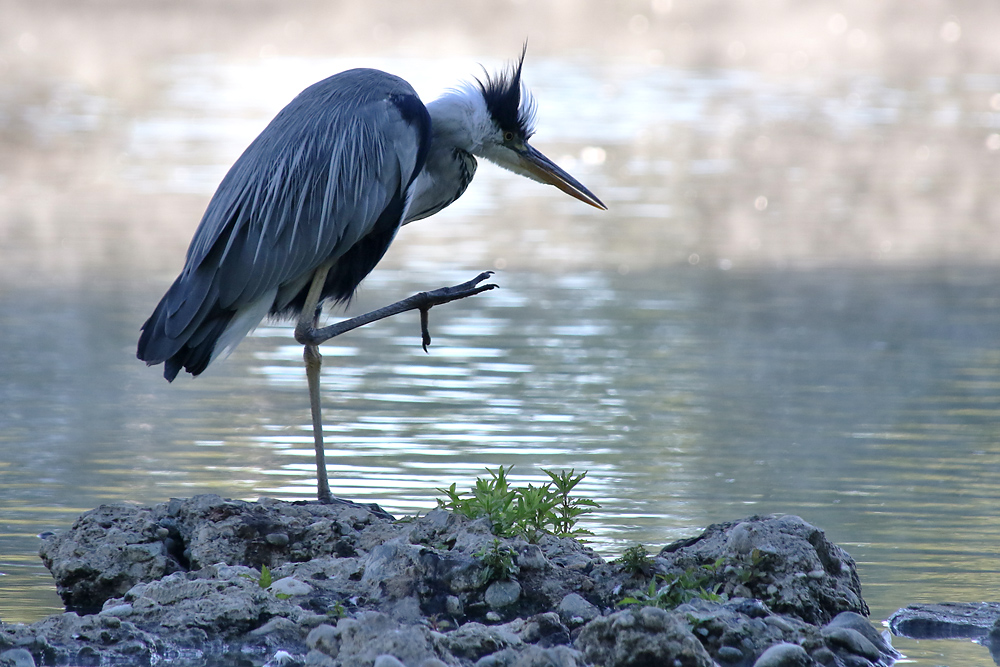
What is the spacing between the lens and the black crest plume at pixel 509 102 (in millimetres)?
7395

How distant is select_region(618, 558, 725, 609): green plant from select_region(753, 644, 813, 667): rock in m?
0.48

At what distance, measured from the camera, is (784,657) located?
4.86 m

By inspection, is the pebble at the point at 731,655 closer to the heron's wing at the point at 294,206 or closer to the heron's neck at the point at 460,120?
the heron's wing at the point at 294,206

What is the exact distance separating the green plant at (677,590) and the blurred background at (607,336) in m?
0.69

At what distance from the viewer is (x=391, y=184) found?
689 cm

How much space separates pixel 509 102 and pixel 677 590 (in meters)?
2.93

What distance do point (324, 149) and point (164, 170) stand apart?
1327 centimetres

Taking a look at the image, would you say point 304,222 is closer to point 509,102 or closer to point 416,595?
point 509,102

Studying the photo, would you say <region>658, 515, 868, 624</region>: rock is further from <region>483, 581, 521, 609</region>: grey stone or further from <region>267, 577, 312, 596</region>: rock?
<region>267, 577, 312, 596</region>: rock

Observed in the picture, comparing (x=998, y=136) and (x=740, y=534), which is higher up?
(x=998, y=136)

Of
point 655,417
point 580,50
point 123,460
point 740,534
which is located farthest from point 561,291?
point 580,50

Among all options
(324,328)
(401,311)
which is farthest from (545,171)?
(324,328)

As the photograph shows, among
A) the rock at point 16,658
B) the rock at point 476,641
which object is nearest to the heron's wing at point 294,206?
the rock at point 16,658

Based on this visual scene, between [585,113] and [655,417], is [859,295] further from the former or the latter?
[585,113]
